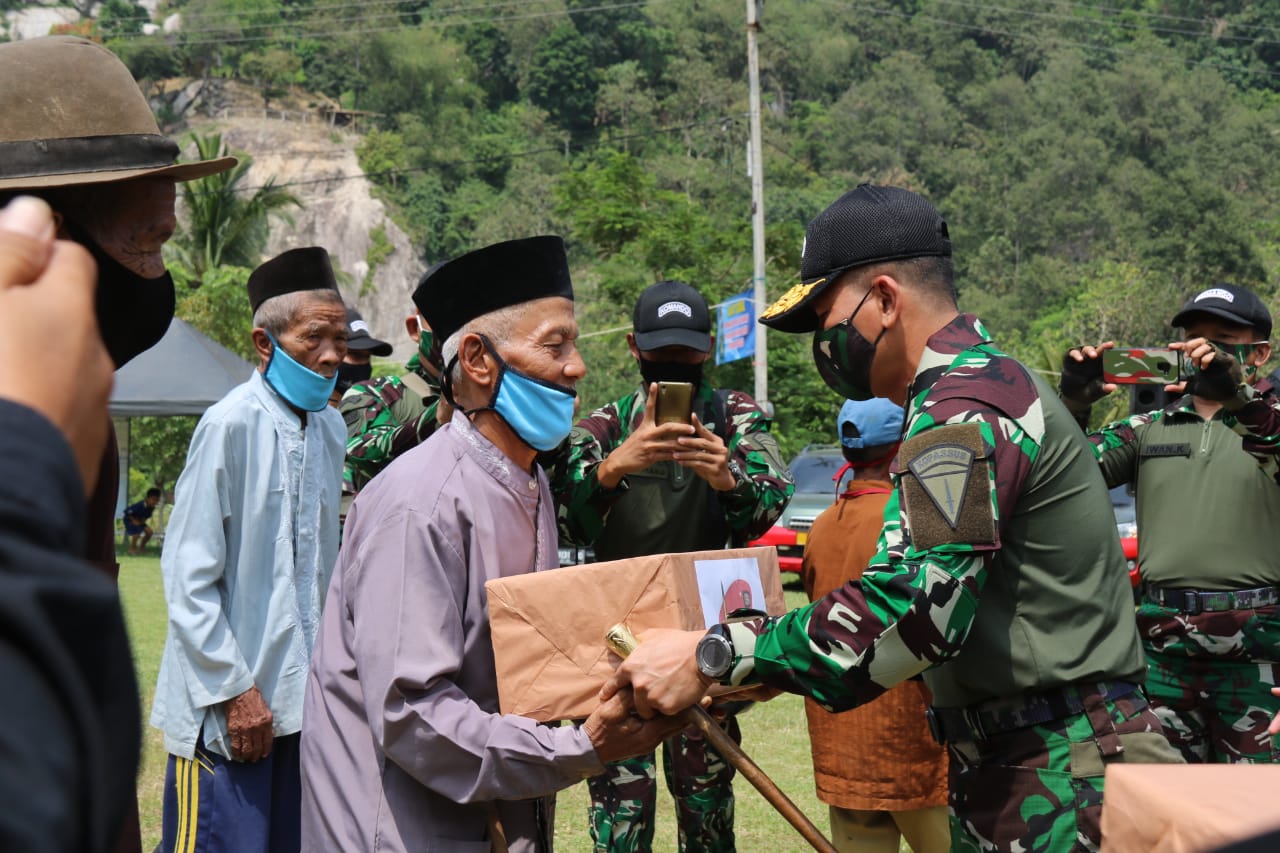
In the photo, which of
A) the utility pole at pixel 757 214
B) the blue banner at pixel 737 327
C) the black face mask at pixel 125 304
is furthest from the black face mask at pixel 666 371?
the utility pole at pixel 757 214

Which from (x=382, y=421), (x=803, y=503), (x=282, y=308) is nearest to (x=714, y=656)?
(x=282, y=308)

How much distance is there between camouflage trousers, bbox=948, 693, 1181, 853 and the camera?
2730 millimetres

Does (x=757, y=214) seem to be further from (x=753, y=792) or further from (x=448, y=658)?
(x=448, y=658)

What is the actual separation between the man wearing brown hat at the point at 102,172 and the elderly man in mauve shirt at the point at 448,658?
0.49 meters

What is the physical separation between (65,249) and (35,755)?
39cm

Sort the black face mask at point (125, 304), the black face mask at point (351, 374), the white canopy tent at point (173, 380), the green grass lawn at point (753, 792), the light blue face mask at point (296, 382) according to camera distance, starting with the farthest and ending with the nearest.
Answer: the white canopy tent at point (173, 380) < the black face mask at point (351, 374) < the green grass lawn at point (753, 792) < the light blue face mask at point (296, 382) < the black face mask at point (125, 304)

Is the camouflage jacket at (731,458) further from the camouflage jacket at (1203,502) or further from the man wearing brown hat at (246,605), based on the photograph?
the camouflage jacket at (1203,502)

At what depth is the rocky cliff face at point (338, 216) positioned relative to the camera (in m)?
78.3

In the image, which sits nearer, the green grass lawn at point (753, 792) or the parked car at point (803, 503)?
the green grass lawn at point (753, 792)

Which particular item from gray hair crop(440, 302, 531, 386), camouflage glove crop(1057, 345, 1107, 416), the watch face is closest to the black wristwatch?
the watch face

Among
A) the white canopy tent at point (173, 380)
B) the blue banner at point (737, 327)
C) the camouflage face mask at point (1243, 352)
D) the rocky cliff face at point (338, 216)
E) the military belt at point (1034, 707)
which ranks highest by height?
the military belt at point (1034, 707)

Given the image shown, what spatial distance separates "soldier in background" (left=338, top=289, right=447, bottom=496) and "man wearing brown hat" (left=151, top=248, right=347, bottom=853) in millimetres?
712

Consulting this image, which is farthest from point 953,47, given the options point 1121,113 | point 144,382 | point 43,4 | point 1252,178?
point 144,382

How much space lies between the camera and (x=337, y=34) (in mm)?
110500
